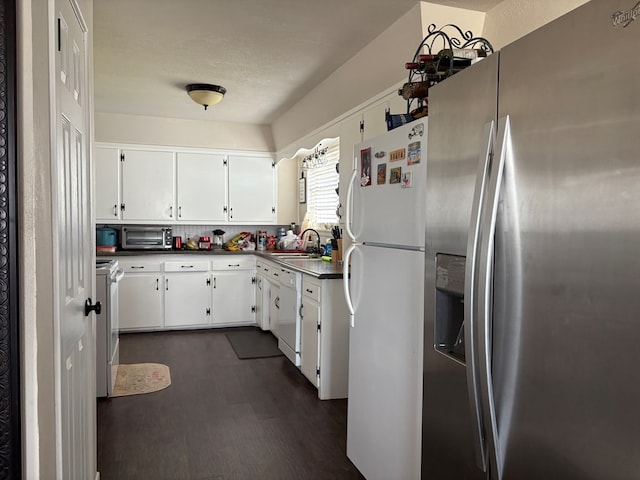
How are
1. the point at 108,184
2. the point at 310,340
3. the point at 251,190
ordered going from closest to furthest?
1. the point at 310,340
2. the point at 108,184
3. the point at 251,190

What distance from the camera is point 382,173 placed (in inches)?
87.0

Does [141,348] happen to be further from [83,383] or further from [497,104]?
[497,104]

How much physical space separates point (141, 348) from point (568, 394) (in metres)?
4.60

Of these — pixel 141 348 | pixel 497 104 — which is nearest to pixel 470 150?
pixel 497 104

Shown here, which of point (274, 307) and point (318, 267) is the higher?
point (318, 267)

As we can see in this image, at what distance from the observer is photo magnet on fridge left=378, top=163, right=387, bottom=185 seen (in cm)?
218

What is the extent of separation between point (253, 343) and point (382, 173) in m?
3.44

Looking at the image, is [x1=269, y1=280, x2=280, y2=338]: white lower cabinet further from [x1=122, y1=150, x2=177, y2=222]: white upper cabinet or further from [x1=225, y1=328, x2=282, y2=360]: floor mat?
[x1=122, y1=150, x2=177, y2=222]: white upper cabinet

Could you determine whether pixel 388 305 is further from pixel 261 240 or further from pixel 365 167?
pixel 261 240

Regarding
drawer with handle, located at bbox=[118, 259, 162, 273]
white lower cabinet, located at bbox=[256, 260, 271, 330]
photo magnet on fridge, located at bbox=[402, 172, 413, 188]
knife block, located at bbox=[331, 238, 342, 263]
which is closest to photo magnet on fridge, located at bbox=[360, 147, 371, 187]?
photo magnet on fridge, located at bbox=[402, 172, 413, 188]

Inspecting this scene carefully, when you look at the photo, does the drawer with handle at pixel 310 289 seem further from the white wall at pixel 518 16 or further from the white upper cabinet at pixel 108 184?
the white upper cabinet at pixel 108 184

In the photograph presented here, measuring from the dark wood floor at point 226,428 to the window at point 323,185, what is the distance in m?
1.74

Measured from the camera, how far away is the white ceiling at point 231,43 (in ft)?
9.30

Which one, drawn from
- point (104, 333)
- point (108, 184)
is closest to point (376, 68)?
point (104, 333)
